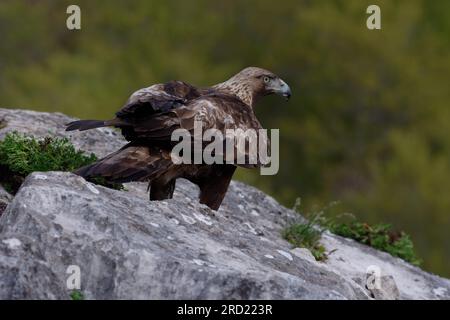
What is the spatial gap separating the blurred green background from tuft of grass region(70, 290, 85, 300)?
26554mm

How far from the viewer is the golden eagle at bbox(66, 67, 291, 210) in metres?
9.63

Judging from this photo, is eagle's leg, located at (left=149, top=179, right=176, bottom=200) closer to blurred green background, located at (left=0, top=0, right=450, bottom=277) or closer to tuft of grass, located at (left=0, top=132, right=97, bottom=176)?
tuft of grass, located at (left=0, top=132, right=97, bottom=176)

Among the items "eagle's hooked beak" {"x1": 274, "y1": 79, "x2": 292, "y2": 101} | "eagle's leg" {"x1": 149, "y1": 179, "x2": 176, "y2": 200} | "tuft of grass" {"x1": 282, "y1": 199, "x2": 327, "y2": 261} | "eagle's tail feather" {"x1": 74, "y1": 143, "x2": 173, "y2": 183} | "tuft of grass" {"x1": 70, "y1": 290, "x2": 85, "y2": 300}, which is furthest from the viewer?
"eagle's hooked beak" {"x1": 274, "y1": 79, "x2": 292, "y2": 101}

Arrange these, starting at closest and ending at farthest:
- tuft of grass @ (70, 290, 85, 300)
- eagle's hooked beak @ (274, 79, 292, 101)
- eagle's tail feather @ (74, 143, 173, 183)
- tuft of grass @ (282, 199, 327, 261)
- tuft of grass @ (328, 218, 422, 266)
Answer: tuft of grass @ (70, 290, 85, 300)
eagle's tail feather @ (74, 143, 173, 183)
tuft of grass @ (282, 199, 327, 261)
eagle's hooked beak @ (274, 79, 292, 101)
tuft of grass @ (328, 218, 422, 266)

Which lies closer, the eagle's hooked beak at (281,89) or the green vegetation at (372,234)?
the eagle's hooked beak at (281,89)

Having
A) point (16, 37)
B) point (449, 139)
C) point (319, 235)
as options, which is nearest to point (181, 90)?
point (319, 235)

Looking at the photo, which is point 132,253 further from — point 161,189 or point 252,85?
point 252,85

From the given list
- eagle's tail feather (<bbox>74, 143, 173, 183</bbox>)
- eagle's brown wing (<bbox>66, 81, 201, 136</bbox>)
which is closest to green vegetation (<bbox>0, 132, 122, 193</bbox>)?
eagle's tail feather (<bbox>74, 143, 173, 183</bbox>)

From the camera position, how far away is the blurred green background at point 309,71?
1441 inches

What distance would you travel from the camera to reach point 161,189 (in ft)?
33.5

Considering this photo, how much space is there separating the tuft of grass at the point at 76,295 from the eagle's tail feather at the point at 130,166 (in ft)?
6.49

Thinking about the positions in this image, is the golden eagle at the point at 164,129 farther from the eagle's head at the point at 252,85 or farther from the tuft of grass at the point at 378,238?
the tuft of grass at the point at 378,238

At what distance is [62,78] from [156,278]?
100 ft

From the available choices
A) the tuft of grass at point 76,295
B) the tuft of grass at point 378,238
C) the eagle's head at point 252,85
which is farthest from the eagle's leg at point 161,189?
the tuft of grass at point 378,238
